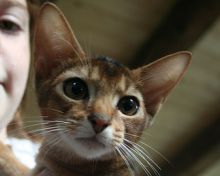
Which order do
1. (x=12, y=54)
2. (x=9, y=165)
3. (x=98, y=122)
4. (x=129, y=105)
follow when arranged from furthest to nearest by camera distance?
(x=12, y=54) → (x=9, y=165) → (x=129, y=105) → (x=98, y=122)

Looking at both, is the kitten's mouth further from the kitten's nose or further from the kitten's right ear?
the kitten's right ear

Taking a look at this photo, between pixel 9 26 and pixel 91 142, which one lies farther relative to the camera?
pixel 9 26

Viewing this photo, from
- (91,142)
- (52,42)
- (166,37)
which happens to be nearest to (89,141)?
(91,142)

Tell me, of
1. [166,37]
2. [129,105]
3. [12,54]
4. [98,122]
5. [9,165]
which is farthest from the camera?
[166,37]

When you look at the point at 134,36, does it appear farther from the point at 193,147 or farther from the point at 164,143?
the point at 193,147

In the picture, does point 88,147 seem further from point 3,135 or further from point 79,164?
point 3,135

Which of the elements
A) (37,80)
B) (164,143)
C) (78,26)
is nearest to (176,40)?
(78,26)

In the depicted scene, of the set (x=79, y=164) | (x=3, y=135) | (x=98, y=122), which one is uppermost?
(x=98, y=122)

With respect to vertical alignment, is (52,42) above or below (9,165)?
above
